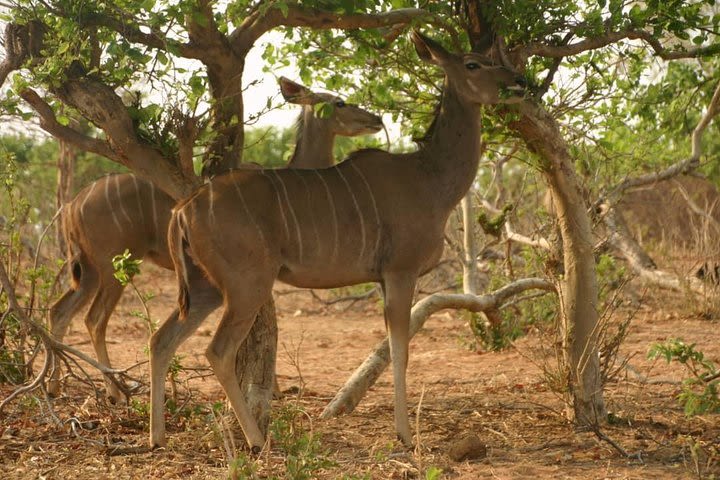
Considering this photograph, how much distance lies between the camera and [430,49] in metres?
4.98

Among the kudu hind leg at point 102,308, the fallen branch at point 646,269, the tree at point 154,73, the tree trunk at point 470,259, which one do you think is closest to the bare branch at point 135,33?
the tree at point 154,73

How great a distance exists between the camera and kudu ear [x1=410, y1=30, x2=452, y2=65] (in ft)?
16.3

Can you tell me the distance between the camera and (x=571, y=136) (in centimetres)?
576

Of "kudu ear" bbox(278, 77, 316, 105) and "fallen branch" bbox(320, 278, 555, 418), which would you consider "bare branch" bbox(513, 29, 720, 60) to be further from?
"kudu ear" bbox(278, 77, 316, 105)

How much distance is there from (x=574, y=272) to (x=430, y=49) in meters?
1.31

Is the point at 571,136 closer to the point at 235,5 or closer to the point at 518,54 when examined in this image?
the point at 518,54

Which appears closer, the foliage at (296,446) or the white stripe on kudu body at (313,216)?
the foliage at (296,446)

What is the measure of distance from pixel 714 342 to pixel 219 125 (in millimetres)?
4450

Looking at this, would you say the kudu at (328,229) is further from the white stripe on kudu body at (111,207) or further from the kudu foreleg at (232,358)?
the white stripe on kudu body at (111,207)

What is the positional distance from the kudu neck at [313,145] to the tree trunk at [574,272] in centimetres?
154

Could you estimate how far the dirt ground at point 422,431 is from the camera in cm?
421

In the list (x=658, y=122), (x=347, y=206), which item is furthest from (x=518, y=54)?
(x=658, y=122)

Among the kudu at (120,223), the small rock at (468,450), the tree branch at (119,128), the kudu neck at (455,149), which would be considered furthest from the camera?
the kudu at (120,223)

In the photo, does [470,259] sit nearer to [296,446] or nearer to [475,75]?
[475,75]
